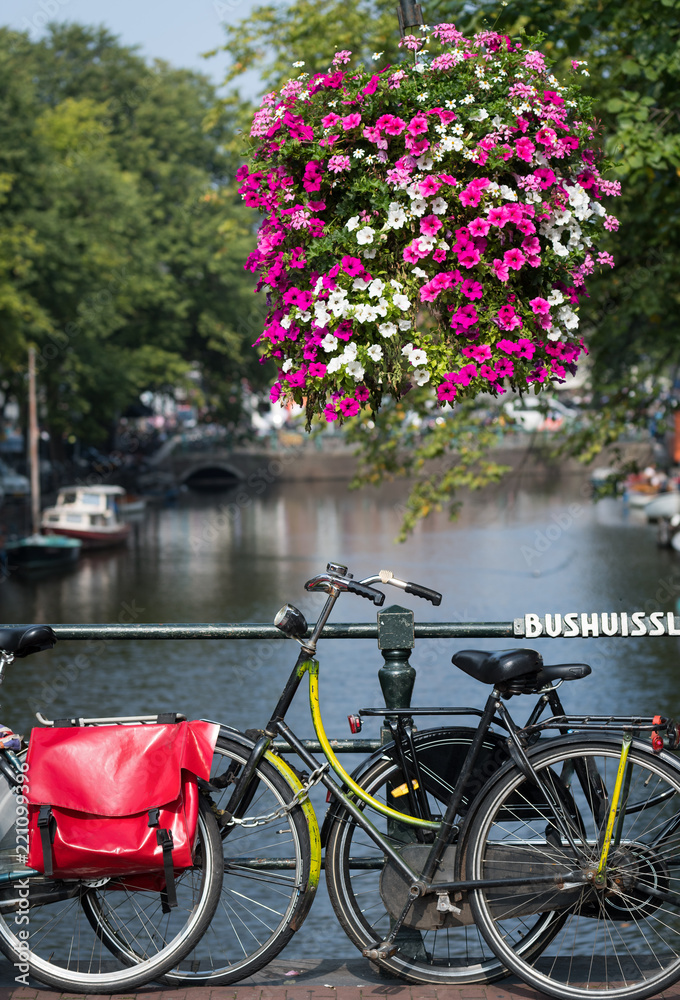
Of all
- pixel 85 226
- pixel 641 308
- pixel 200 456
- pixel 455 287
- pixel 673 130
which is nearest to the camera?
pixel 455 287

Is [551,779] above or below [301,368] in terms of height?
below

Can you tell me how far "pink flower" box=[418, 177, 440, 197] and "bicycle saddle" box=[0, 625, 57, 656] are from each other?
169 centimetres

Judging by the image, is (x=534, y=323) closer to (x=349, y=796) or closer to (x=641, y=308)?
(x=349, y=796)

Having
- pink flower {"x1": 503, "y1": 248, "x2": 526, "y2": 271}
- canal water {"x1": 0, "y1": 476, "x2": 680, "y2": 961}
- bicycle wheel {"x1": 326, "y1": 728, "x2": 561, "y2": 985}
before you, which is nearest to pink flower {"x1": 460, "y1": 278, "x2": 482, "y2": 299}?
pink flower {"x1": 503, "y1": 248, "x2": 526, "y2": 271}

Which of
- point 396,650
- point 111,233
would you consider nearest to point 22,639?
point 396,650

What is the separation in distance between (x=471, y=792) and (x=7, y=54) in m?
30.0

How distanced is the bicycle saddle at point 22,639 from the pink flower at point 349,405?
1.11 m

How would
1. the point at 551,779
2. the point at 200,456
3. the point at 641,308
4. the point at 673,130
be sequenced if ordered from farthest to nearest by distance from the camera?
the point at 200,456 → the point at 641,308 → the point at 673,130 → the point at 551,779

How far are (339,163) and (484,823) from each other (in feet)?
6.48

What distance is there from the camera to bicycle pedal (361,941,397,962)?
127 inches

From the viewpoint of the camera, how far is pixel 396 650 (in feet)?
11.6

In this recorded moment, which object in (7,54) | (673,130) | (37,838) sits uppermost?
(7,54)

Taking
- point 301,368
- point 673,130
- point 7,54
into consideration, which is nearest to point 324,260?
point 301,368

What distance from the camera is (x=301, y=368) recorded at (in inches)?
148
